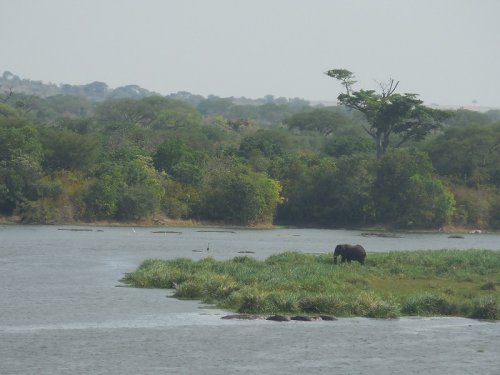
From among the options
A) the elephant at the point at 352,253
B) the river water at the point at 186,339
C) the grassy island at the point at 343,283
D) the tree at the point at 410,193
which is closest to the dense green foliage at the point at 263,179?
the tree at the point at 410,193

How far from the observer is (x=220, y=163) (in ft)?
381

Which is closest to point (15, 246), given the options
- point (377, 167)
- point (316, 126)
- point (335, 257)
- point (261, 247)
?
point (261, 247)

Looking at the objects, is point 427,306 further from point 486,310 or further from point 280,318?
point 280,318

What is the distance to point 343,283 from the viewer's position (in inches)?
1823

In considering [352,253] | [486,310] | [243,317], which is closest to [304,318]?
[243,317]

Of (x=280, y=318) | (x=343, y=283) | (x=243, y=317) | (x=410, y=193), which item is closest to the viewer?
(x=280, y=318)

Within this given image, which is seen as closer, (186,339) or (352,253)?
(186,339)

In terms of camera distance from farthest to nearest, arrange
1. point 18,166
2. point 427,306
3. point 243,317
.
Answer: point 18,166, point 427,306, point 243,317

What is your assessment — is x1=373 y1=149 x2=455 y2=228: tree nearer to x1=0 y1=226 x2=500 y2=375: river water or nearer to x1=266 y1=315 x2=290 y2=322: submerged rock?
x1=0 y1=226 x2=500 y2=375: river water

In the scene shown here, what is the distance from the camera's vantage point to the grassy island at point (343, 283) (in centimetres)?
4053

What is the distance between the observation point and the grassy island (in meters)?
40.5

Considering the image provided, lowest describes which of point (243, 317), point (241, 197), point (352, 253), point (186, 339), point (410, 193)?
point (186, 339)

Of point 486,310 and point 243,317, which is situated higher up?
point 486,310

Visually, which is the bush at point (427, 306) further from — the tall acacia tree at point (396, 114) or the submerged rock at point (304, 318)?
the tall acacia tree at point (396, 114)
